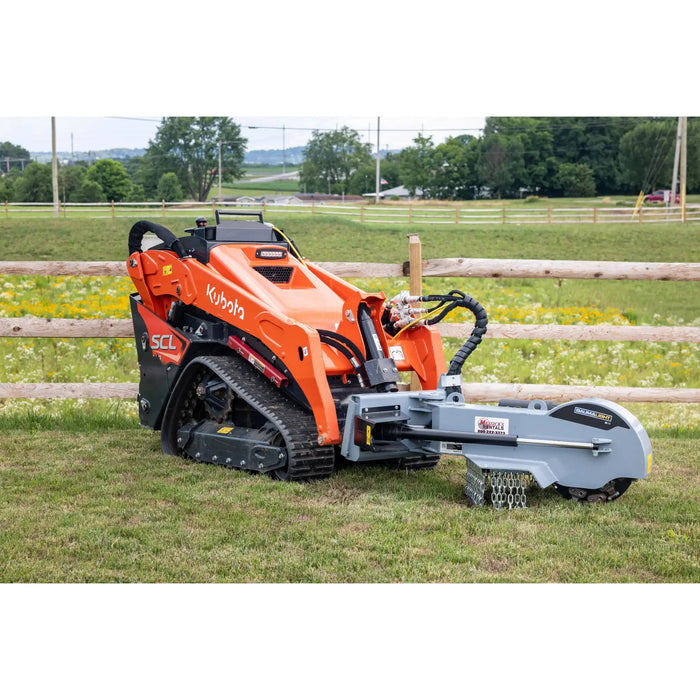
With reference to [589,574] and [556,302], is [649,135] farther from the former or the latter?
[589,574]

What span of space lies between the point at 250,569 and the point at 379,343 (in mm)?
2261

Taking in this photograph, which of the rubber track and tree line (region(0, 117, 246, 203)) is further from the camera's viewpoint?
tree line (region(0, 117, 246, 203))

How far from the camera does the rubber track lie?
544cm

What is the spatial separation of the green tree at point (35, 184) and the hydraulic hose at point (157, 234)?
7.81m

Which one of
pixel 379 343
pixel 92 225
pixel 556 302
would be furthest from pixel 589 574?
pixel 92 225

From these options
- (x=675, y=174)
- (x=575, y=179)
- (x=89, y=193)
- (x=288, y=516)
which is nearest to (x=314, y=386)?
(x=288, y=516)

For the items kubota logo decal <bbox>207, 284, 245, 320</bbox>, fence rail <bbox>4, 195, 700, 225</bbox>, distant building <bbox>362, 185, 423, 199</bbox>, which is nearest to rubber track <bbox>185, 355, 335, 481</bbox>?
kubota logo decal <bbox>207, 284, 245, 320</bbox>

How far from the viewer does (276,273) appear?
653 centimetres

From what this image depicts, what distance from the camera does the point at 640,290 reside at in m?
14.1

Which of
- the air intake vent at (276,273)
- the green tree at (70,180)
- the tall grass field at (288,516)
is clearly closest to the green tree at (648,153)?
the tall grass field at (288,516)

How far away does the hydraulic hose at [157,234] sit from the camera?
6.70 m

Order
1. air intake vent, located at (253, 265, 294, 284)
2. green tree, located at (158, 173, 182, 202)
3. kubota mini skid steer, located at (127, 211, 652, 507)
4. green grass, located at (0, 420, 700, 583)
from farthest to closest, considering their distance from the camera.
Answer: green tree, located at (158, 173, 182, 202), air intake vent, located at (253, 265, 294, 284), kubota mini skid steer, located at (127, 211, 652, 507), green grass, located at (0, 420, 700, 583)

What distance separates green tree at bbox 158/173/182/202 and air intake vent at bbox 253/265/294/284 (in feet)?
24.9

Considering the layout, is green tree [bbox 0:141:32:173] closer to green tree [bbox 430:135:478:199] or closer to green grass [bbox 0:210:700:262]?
green grass [bbox 0:210:700:262]
